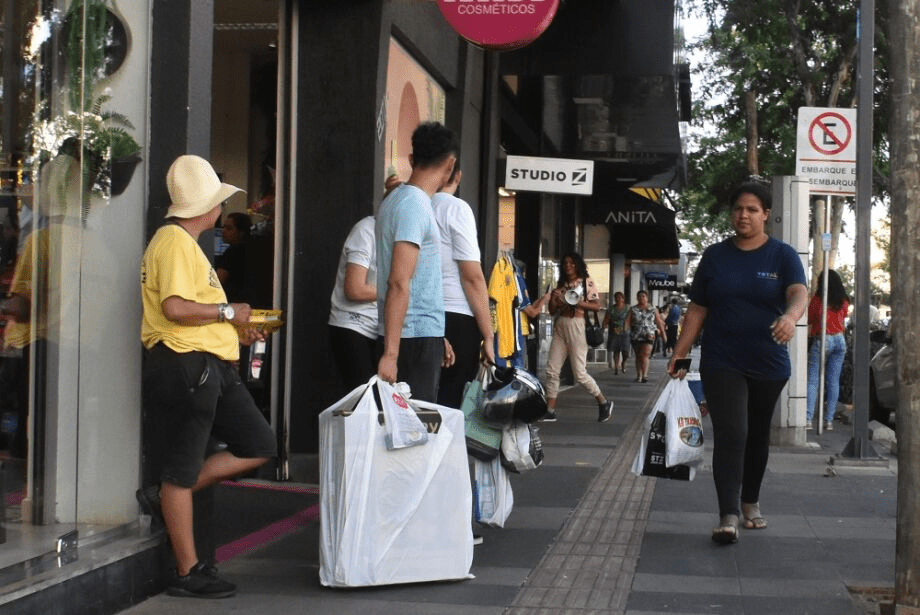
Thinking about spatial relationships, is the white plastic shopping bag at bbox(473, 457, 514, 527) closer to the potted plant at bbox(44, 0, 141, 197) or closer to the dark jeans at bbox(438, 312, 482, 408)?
the dark jeans at bbox(438, 312, 482, 408)

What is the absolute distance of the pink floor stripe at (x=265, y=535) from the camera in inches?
262

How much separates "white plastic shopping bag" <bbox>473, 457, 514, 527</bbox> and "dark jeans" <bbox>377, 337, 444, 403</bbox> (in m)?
0.64

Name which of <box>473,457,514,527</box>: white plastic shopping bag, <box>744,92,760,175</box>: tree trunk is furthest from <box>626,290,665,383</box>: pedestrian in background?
<box>473,457,514,527</box>: white plastic shopping bag

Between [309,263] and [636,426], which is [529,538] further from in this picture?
[636,426]

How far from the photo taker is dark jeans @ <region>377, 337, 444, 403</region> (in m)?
6.32

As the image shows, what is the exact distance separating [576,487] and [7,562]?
16.5 feet

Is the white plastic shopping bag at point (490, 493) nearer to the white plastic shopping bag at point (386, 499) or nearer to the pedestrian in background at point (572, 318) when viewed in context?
the white plastic shopping bag at point (386, 499)

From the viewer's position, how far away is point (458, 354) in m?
6.91

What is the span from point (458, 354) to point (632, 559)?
1323mm

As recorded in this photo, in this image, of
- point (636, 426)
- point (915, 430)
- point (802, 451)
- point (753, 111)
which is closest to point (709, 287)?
point (915, 430)

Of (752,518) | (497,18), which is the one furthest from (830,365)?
(752,518)

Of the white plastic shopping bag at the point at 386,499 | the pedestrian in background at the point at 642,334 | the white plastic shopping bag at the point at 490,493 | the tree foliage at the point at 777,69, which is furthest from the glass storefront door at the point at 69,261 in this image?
the pedestrian in background at the point at 642,334

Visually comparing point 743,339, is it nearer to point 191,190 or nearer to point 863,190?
point 191,190

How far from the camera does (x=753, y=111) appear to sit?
83.1 feet
